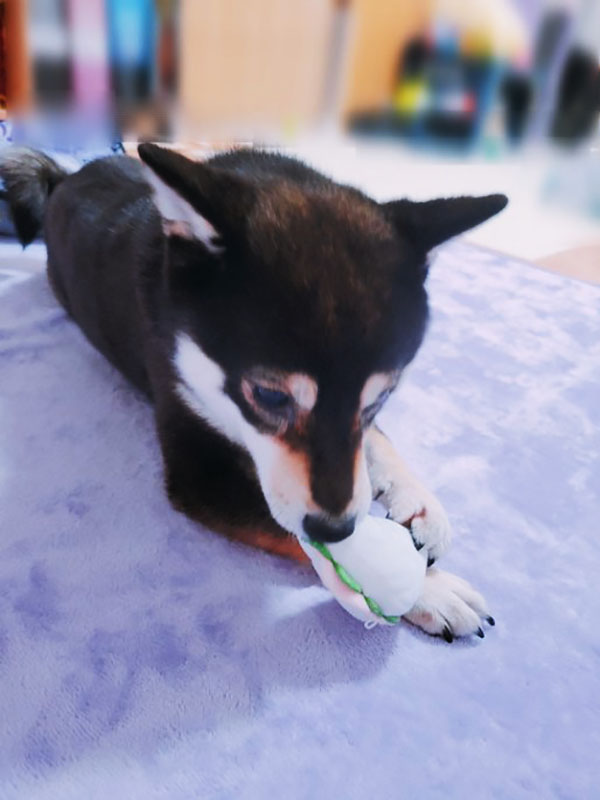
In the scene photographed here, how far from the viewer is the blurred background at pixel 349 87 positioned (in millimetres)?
1802

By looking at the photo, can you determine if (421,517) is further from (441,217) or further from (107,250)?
(107,250)

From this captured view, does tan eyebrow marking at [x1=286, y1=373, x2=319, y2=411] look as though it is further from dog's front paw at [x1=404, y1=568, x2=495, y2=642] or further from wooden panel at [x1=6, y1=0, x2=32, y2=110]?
wooden panel at [x1=6, y1=0, x2=32, y2=110]

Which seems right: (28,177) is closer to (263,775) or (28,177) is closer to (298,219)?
(298,219)

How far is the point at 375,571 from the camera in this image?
924mm

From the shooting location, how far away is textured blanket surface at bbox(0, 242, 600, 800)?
854 mm

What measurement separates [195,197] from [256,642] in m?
0.61

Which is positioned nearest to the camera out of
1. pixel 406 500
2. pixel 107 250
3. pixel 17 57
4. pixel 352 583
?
pixel 352 583

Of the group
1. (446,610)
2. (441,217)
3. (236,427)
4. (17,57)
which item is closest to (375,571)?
(446,610)

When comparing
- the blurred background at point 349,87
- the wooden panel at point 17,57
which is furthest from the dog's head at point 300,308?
the wooden panel at point 17,57

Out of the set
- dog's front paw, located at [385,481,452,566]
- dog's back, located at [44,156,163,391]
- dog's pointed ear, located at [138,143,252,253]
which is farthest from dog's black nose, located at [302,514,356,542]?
dog's back, located at [44,156,163,391]

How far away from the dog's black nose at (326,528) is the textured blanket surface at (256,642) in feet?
0.68

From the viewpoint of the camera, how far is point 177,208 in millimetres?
923

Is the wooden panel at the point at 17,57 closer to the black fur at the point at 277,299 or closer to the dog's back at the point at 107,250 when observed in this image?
the dog's back at the point at 107,250

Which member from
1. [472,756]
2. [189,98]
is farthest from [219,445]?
[189,98]
